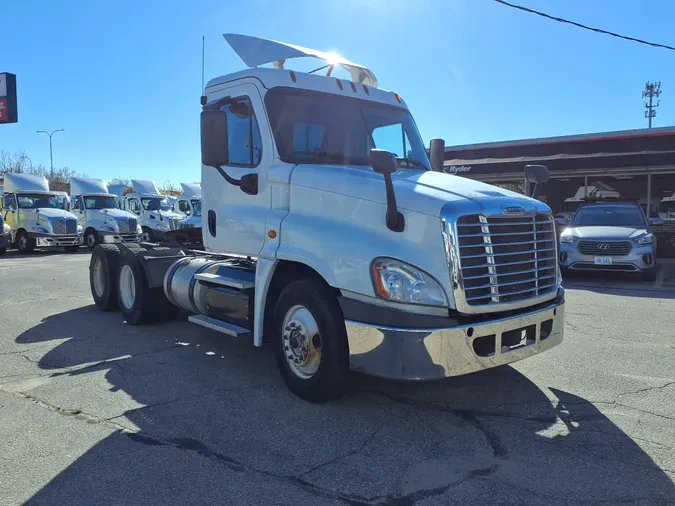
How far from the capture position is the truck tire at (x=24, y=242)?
2177 cm

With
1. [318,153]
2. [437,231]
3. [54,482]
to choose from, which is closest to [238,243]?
[318,153]

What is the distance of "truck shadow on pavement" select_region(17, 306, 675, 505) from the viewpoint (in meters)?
3.14

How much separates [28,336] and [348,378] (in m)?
4.70

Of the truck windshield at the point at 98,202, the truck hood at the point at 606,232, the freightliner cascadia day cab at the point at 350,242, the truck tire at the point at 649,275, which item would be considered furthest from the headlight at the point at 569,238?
the truck windshield at the point at 98,202

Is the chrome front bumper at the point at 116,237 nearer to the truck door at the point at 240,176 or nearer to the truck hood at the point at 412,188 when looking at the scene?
Result: the truck door at the point at 240,176

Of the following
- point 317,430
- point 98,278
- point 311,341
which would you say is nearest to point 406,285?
point 311,341

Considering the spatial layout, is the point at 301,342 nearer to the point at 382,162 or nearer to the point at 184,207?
the point at 382,162

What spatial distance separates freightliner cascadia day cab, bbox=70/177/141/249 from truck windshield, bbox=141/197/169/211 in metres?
1.96

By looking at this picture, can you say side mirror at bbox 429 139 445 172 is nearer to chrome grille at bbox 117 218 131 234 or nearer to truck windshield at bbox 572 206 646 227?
truck windshield at bbox 572 206 646 227

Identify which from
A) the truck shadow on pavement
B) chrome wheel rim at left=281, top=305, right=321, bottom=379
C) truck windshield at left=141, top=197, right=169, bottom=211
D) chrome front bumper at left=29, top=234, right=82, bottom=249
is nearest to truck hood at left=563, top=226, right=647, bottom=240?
the truck shadow on pavement

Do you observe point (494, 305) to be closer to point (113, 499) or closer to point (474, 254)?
point (474, 254)

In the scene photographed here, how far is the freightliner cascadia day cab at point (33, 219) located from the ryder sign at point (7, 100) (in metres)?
11.1

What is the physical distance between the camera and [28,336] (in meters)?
6.89

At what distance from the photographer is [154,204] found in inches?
1084
